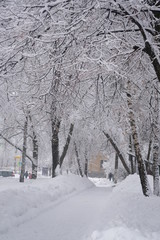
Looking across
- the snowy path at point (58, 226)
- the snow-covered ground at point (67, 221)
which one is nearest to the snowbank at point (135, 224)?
the snow-covered ground at point (67, 221)

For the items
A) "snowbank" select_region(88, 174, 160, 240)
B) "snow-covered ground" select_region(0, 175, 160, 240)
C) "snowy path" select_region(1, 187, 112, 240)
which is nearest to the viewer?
"snowbank" select_region(88, 174, 160, 240)

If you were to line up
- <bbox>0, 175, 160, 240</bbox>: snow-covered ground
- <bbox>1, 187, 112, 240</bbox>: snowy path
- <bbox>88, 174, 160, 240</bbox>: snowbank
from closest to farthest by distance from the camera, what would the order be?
1. <bbox>88, 174, 160, 240</bbox>: snowbank
2. <bbox>0, 175, 160, 240</bbox>: snow-covered ground
3. <bbox>1, 187, 112, 240</bbox>: snowy path

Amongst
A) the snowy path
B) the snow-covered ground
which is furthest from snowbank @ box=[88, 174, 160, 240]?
the snowy path

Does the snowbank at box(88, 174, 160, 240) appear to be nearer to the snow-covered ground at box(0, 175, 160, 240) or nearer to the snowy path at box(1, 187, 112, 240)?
the snow-covered ground at box(0, 175, 160, 240)

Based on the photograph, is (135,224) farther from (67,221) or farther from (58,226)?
(67,221)

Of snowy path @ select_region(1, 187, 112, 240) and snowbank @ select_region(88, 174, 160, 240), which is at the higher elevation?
snowbank @ select_region(88, 174, 160, 240)

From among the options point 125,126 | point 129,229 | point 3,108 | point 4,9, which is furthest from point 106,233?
point 125,126

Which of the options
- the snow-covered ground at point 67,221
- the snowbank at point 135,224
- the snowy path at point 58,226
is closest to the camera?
the snowbank at point 135,224

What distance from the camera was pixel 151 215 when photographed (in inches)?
290

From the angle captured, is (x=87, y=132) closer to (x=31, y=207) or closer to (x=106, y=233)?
(x=31, y=207)

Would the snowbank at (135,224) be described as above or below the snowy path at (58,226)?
above

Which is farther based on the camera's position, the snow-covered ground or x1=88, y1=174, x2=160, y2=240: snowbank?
the snow-covered ground

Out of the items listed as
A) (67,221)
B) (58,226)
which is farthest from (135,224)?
(67,221)

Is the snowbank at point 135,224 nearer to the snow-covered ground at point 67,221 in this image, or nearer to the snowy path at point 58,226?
the snow-covered ground at point 67,221
